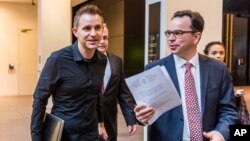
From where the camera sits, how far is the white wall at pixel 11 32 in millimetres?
14242

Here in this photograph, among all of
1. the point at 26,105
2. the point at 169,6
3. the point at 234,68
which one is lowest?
the point at 26,105

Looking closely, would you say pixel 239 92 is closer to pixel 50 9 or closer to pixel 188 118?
pixel 188 118

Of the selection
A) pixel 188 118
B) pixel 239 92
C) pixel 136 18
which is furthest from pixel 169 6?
pixel 136 18

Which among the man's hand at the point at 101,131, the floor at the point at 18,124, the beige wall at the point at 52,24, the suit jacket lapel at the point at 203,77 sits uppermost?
the beige wall at the point at 52,24

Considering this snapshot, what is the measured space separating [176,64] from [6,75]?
1309cm

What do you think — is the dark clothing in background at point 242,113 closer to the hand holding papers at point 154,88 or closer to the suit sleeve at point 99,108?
the suit sleeve at point 99,108

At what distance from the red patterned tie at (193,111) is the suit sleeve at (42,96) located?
0.82 meters

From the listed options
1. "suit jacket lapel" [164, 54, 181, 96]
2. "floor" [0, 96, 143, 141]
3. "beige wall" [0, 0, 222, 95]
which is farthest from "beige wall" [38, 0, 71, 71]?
"suit jacket lapel" [164, 54, 181, 96]

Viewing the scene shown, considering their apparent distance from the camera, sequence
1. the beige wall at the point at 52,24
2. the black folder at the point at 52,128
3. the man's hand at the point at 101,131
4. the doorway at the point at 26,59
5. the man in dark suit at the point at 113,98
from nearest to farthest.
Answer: the black folder at the point at 52,128, the man's hand at the point at 101,131, the man in dark suit at the point at 113,98, the beige wall at the point at 52,24, the doorway at the point at 26,59

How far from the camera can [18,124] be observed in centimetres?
817

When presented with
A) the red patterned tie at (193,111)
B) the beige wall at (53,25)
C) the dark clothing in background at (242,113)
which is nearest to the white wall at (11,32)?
the beige wall at (53,25)

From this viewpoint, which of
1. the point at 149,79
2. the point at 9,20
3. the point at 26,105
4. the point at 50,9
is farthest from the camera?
the point at 9,20

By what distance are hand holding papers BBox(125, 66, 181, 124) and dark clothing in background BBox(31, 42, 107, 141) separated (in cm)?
62

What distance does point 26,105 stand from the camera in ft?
37.5
